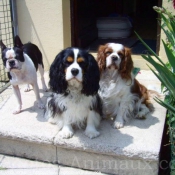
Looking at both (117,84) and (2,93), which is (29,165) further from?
(2,93)

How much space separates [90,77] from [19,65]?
94 centimetres

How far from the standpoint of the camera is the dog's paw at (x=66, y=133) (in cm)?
287

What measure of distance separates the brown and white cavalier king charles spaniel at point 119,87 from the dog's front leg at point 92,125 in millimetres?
239

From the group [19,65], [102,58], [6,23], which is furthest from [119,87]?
[6,23]

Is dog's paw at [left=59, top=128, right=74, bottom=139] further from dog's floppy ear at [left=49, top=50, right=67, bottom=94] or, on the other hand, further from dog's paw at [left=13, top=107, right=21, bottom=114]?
dog's paw at [left=13, top=107, right=21, bottom=114]

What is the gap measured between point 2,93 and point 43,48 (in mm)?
1133

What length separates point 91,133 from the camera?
289cm

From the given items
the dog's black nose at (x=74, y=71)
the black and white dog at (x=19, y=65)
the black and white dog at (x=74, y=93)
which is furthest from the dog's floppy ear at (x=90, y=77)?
the black and white dog at (x=19, y=65)

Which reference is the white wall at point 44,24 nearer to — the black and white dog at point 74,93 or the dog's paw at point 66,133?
the black and white dog at point 74,93

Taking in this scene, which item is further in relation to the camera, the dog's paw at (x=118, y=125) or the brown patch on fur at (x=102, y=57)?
the dog's paw at (x=118, y=125)

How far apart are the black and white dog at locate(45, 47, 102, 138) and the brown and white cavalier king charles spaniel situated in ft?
0.64

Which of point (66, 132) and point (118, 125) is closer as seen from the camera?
point (66, 132)

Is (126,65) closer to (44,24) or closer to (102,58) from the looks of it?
A: (102,58)

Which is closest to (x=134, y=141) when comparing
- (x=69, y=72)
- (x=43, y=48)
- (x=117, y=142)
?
(x=117, y=142)
